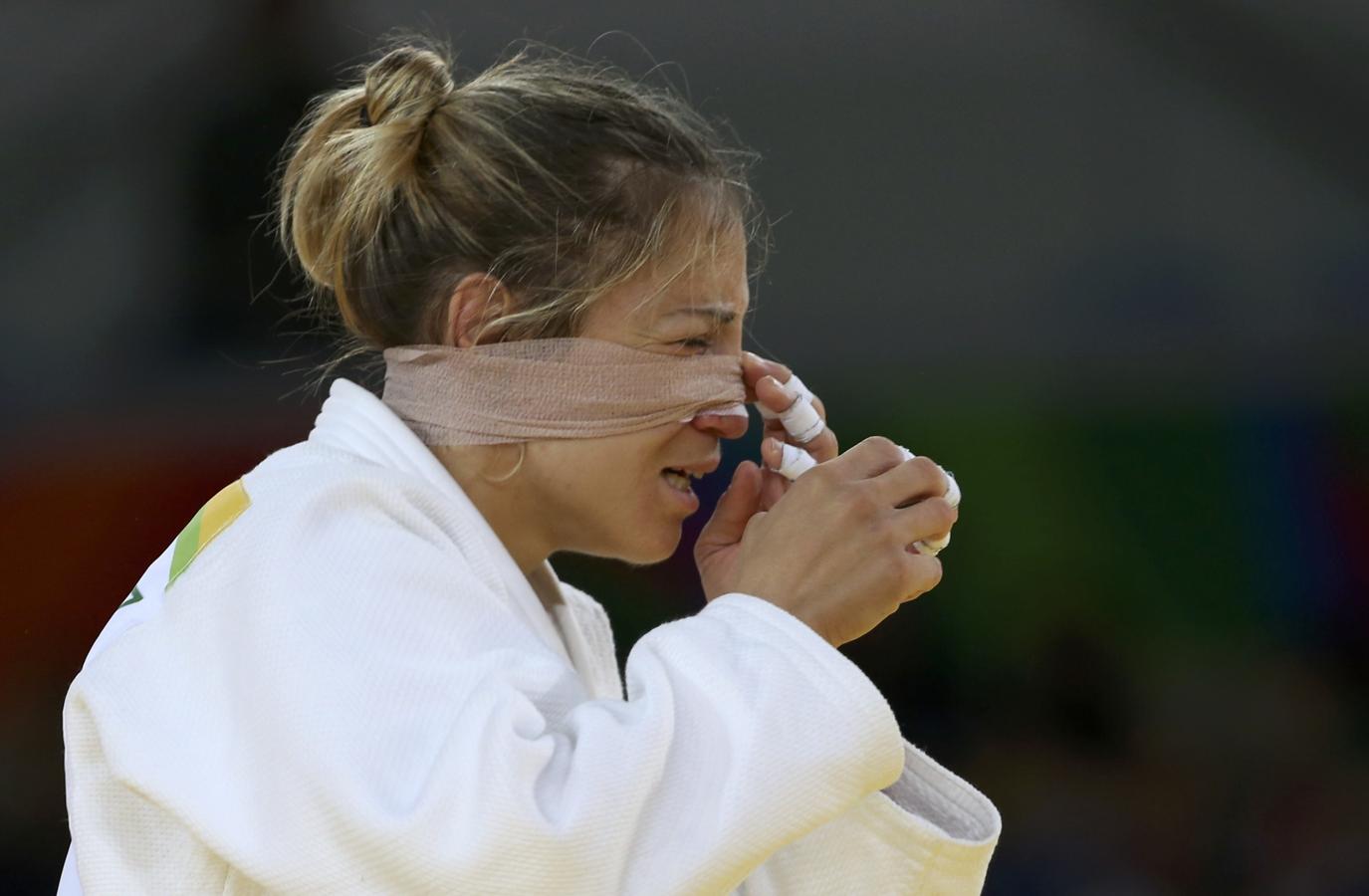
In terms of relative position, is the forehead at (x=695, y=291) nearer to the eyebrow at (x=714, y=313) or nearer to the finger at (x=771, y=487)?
the eyebrow at (x=714, y=313)

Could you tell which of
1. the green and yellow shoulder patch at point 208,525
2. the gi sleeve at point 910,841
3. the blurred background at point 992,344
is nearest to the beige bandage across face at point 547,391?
the green and yellow shoulder patch at point 208,525

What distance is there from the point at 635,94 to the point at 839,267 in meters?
1.53

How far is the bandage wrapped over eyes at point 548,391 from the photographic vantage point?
1483 millimetres

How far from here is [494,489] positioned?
1.51 meters

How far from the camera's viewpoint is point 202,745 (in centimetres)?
116

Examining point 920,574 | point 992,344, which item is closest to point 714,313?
point 920,574

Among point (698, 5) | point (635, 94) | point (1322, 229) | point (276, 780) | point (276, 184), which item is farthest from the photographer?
point (1322, 229)

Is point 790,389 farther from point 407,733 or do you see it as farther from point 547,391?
point 407,733

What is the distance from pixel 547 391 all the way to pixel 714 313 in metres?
0.19

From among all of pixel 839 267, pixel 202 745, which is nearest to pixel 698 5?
pixel 839 267

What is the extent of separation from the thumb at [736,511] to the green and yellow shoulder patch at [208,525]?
488 millimetres

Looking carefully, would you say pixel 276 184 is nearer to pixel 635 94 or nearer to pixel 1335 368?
pixel 635 94

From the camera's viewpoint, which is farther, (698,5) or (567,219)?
(698,5)

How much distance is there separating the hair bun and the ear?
0.63ft
